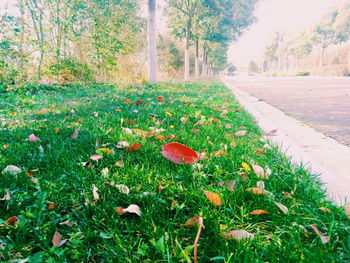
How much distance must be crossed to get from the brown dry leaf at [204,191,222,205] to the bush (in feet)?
25.4

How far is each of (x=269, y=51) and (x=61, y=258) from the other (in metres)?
80.5

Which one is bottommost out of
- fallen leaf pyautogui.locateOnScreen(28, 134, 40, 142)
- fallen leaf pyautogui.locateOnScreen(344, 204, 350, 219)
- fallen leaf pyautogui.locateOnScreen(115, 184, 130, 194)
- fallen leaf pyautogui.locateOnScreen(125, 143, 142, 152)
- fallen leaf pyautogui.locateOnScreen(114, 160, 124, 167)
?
→ fallen leaf pyautogui.locateOnScreen(344, 204, 350, 219)

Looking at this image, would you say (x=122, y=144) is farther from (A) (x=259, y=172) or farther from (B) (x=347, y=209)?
(B) (x=347, y=209)

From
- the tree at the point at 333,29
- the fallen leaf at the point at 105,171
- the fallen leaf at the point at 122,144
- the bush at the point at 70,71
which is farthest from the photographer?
the tree at the point at 333,29

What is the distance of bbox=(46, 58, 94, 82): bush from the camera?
7.80m

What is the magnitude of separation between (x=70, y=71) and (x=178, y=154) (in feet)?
27.8

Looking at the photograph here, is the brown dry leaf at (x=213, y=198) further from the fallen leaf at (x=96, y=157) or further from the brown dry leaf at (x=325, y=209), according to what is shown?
the fallen leaf at (x=96, y=157)

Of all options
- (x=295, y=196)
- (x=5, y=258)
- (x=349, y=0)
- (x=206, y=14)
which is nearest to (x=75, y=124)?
(x=5, y=258)

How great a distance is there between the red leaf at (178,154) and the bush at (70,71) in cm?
726

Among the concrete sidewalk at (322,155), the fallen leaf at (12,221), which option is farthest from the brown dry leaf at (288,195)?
the fallen leaf at (12,221)

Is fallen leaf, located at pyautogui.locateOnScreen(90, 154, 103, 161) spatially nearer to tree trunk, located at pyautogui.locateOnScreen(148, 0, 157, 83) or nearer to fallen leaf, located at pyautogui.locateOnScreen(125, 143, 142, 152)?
fallen leaf, located at pyautogui.locateOnScreen(125, 143, 142, 152)

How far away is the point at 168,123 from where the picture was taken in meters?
2.65

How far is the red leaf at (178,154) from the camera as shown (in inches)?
60.8

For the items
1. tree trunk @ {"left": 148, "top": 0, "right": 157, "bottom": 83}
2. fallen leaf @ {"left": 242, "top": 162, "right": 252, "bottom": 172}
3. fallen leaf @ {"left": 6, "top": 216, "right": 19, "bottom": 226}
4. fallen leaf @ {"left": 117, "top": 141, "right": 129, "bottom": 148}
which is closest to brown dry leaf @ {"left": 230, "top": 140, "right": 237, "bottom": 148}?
fallen leaf @ {"left": 242, "top": 162, "right": 252, "bottom": 172}
